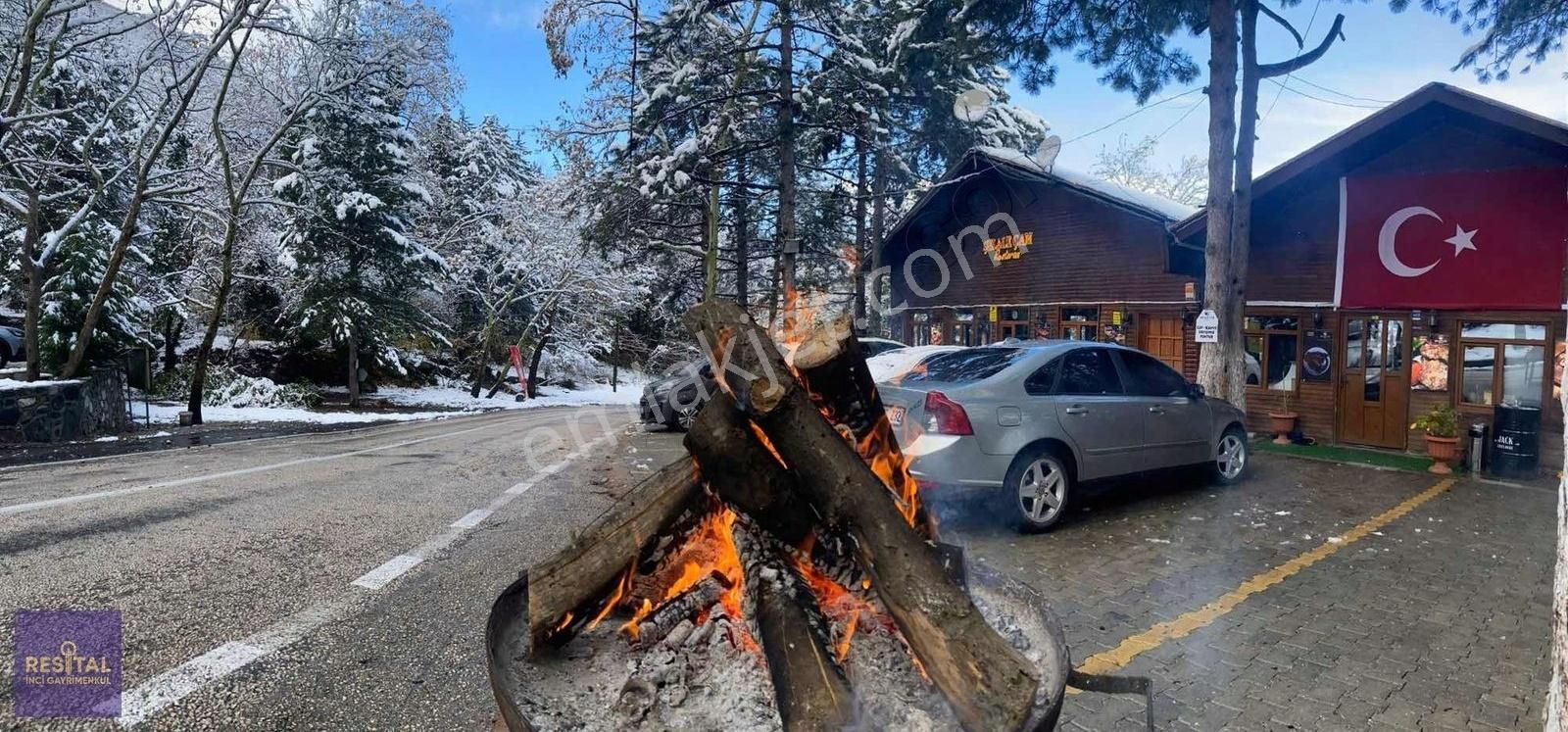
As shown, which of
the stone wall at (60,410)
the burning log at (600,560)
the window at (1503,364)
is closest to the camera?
the burning log at (600,560)

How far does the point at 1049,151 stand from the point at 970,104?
291 cm

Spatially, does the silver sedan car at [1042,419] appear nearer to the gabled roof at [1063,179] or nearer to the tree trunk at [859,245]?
the gabled roof at [1063,179]

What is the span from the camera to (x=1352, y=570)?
4.85 meters

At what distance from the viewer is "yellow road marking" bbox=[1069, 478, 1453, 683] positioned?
11.3 ft

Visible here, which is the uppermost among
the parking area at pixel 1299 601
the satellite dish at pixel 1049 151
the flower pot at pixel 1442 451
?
the satellite dish at pixel 1049 151

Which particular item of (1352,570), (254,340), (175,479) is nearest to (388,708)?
(1352,570)

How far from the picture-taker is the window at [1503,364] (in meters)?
8.83

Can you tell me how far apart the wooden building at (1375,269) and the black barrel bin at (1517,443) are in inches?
20.4

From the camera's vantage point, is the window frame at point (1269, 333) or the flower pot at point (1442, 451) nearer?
the flower pot at point (1442, 451)

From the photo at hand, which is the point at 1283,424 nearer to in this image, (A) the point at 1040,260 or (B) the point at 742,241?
(A) the point at 1040,260

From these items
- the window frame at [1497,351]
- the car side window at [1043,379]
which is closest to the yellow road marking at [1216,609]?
the car side window at [1043,379]

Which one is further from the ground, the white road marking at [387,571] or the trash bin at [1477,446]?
the trash bin at [1477,446]

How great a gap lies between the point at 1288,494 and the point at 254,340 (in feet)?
102

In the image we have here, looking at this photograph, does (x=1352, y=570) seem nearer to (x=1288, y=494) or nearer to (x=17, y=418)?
(x=1288, y=494)
